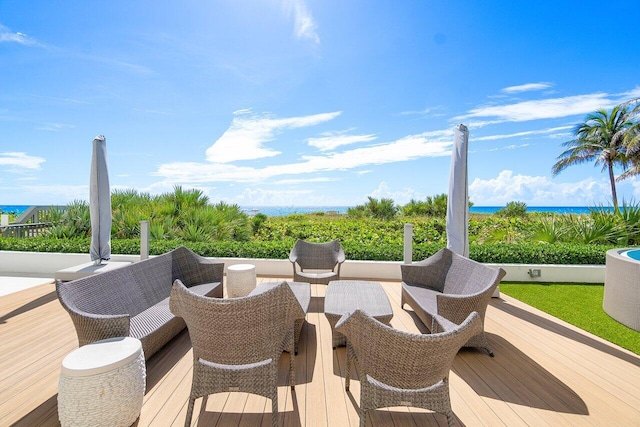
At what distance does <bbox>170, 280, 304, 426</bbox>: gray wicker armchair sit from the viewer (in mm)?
1745

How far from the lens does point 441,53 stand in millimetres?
8430

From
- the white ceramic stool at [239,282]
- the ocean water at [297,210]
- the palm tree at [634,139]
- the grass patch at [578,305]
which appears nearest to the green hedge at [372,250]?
the grass patch at [578,305]

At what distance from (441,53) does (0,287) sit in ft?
35.9

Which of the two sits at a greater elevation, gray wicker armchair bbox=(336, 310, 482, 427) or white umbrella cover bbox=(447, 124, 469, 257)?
white umbrella cover bbox=(447, 124, 469, 257)

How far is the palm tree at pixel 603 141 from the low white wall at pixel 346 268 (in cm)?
2341

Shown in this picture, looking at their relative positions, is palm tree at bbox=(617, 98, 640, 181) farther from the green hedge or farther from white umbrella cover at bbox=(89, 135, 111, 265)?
white umbrella cover at bbox=(89, 135, 111, 265)

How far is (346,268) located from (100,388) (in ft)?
14.6

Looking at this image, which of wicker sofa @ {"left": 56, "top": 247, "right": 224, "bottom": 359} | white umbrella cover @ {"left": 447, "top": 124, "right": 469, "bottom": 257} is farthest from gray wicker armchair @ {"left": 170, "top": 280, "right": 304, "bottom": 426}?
white umbrella cover @ {"left": 447, "top": 124, "right": 469, "bottom": 257}

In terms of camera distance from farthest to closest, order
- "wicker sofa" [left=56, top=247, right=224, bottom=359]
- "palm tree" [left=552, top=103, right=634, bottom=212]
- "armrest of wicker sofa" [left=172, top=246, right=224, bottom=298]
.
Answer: "palm tree" [left=552, top=103, right=634, bottom=212] → "armrest of wicker sofa" [left=172, top=246, right=224, bottom=298] → "wicker sofa" [left=56, top=247, right=224, bottom=359]

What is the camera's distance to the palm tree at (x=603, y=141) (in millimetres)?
22500

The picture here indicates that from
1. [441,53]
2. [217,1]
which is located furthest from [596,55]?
[217,1]

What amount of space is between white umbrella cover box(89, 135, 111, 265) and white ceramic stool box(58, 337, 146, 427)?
382 cm

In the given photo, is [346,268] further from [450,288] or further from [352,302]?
[352,302]

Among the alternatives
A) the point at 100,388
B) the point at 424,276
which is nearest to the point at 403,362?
the point at 100,388
